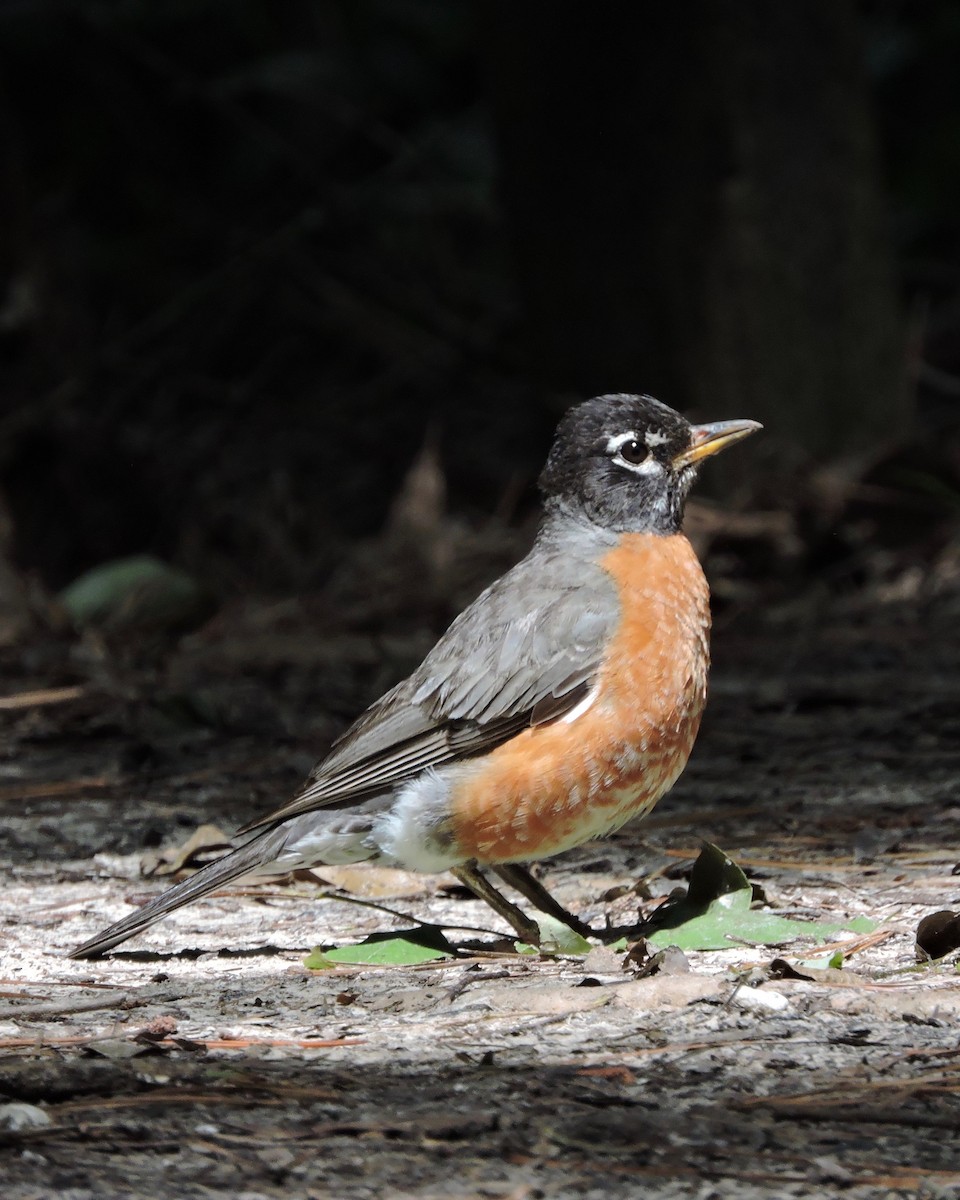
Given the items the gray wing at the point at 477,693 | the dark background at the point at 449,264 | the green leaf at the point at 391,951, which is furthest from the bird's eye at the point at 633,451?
the dark background at the point at 449,264

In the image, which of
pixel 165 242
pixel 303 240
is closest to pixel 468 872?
pixel 303 240

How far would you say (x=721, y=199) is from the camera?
764cm

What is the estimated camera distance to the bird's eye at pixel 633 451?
4.32 metres

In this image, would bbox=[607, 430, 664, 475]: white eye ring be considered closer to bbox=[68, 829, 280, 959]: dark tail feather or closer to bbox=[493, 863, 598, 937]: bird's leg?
bbox=[493, 863, 598, 937]: bird's leg

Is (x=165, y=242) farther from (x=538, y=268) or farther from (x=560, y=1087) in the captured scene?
(x=560, y=1087)

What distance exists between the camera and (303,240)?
11312 mm

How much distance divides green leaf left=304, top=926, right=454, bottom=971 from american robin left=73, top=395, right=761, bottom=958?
0.21 metres

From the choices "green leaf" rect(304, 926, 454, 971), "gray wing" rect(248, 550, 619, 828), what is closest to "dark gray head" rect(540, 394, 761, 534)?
"gray wing" rect(248, 550, 619, 828)

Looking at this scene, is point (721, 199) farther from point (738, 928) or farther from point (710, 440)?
point (738, 928)

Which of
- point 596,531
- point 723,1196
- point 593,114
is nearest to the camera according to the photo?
point 723,1196

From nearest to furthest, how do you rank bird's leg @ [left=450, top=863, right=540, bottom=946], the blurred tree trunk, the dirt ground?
the dirt ground → bird's leg @ [left=450, top=863, right=540, bottom=946] → the blurred tree trunk

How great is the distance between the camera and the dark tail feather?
128 inches

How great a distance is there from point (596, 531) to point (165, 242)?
828 centimetres

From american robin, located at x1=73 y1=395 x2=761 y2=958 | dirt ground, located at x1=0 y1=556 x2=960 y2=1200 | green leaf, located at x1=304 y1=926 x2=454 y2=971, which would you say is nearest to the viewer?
dirt ground, located at x1=0 y1=556 x2=960 y2=1200
